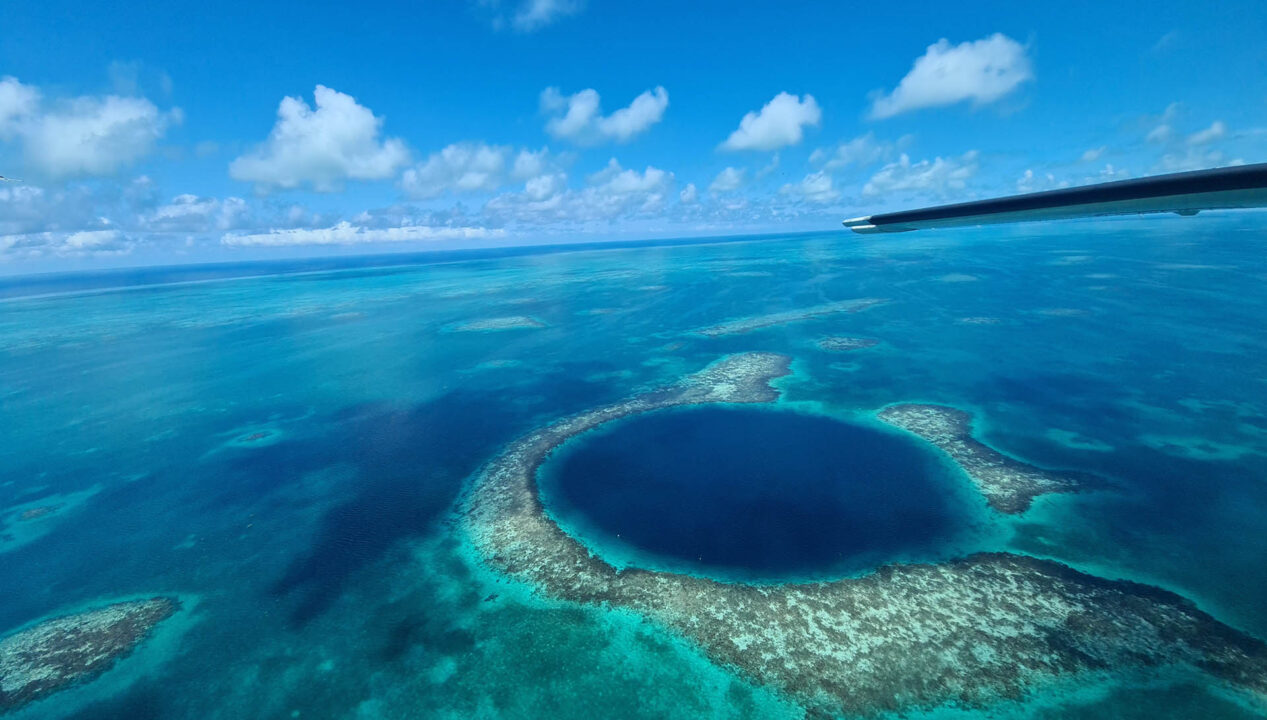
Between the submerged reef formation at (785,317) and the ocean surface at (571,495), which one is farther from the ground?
the submerged reef formation at (785,317)

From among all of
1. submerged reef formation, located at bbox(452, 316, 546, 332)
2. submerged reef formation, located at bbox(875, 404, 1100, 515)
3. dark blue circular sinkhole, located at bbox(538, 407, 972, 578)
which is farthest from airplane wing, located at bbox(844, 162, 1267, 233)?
submerged reef formation, located at bbox(452, 316, 546, 332)

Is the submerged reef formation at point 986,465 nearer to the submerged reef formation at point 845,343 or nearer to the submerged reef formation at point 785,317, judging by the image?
the submerged reef formation at point 845,343

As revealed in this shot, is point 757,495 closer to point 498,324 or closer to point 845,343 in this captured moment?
point 845,343

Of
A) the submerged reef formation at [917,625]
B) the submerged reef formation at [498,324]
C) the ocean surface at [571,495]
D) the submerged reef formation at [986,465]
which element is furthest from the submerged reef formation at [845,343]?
the submerged reef formation at [498,324]

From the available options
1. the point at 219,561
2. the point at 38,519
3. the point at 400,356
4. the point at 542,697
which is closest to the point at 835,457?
the point at 542,697

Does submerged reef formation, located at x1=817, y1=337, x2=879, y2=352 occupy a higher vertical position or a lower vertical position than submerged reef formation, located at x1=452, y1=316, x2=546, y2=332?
lower

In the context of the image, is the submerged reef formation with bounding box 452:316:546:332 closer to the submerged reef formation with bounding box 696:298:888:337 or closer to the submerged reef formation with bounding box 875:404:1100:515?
the submerged reef formation with bounding box 696:298:888:337
